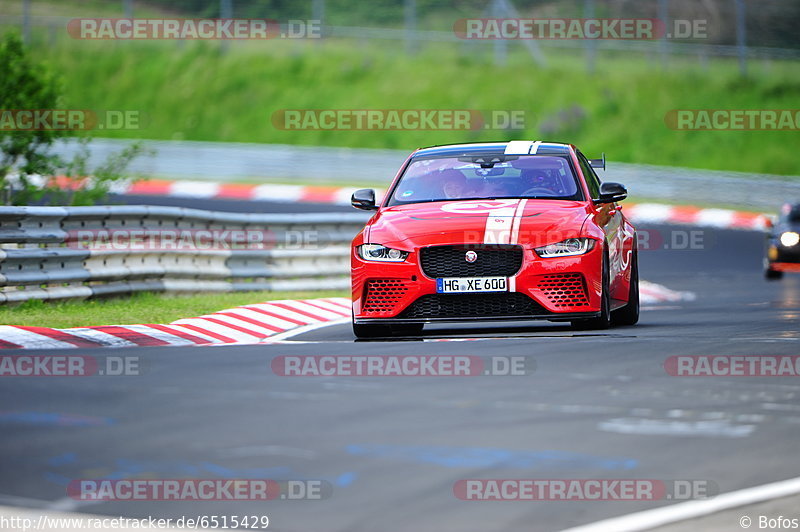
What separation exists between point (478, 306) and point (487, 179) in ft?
5.23

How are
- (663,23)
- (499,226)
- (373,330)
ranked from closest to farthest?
(499,226), (373,330), (663,23)

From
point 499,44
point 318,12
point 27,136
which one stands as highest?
point 318,12

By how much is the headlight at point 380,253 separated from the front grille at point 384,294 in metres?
0.17

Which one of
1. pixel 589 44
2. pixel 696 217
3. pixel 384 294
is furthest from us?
pixel 589 44

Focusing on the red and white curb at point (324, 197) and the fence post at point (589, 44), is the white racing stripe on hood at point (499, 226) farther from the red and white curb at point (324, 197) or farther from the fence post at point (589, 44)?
the fence post at point (589, 44)

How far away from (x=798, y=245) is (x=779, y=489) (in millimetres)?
15784

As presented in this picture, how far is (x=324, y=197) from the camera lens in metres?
32.6

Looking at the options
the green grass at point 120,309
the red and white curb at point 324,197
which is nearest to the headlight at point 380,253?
the green grass at point 120,309

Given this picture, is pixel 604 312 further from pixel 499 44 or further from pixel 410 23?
pixel 499 44

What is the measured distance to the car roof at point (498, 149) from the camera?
1266 cm

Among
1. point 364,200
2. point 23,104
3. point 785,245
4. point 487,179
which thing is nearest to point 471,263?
point 487,179

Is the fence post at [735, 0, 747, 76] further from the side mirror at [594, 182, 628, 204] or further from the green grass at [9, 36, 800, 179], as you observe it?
the side mirror at [594, 182, 628, 204]

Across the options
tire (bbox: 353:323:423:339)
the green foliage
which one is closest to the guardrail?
the green foliage

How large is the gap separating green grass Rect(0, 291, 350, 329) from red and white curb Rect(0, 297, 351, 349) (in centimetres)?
60
